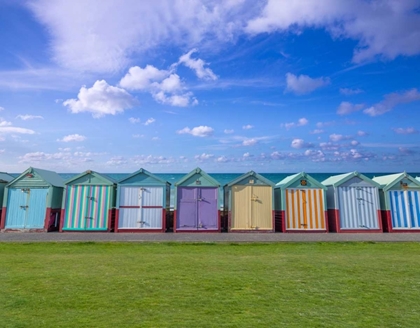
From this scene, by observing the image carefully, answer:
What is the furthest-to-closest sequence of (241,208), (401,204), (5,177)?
(5,177) < (401,204) < (241,208)

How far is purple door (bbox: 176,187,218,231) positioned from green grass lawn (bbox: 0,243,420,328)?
5493 mm

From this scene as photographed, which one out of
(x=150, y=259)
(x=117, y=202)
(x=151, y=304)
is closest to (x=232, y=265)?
(x=150, y=259)

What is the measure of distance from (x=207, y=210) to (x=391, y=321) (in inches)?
461

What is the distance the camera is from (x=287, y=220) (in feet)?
52.6

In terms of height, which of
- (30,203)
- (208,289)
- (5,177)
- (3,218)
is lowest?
(208,289)

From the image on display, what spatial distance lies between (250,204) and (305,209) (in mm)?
2865

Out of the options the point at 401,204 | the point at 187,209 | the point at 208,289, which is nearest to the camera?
the point at 208,289

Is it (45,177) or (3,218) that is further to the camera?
(45,177)

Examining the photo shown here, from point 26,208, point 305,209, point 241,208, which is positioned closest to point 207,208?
point 241,208

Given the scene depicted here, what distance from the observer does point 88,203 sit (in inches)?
624

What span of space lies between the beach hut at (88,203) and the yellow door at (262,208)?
23.5ft

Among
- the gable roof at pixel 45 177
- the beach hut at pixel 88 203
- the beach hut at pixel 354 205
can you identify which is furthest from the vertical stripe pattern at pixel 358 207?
the gable roof at pixel 45 177

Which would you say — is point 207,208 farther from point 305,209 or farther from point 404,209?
point 404,209

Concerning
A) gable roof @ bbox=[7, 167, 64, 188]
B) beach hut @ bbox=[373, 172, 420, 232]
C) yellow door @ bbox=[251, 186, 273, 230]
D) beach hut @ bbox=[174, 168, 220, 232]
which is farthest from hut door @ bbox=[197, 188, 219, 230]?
beach hut @ bbox=[373, 172, 420, 232]
